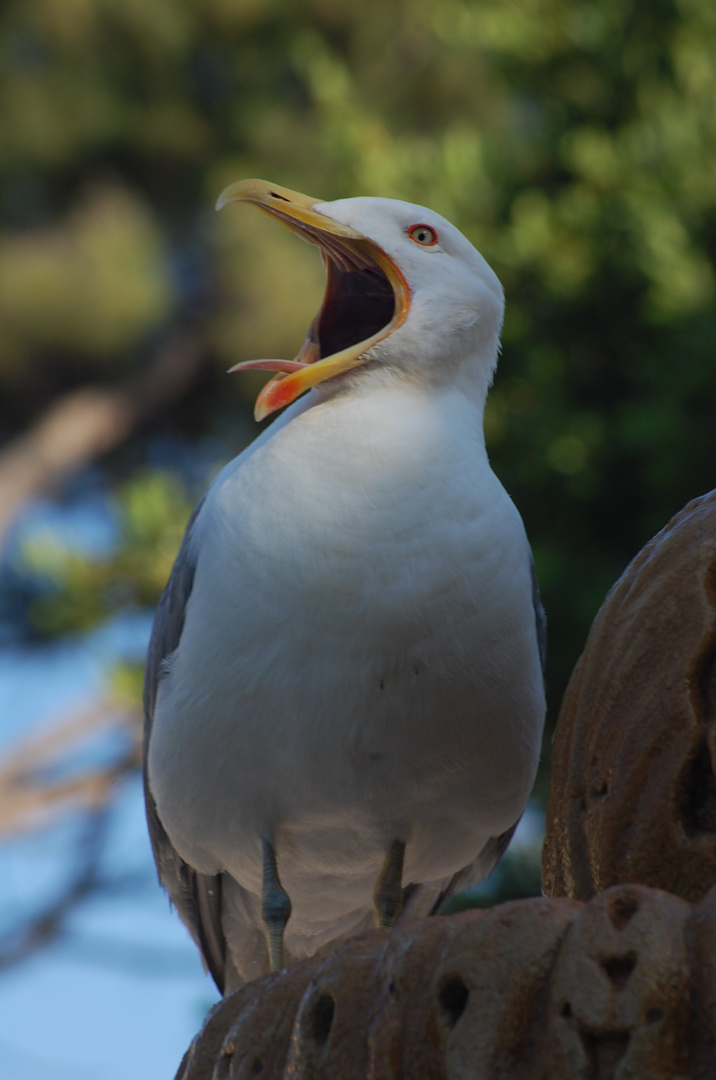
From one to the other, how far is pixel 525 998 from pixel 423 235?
153 centimetres

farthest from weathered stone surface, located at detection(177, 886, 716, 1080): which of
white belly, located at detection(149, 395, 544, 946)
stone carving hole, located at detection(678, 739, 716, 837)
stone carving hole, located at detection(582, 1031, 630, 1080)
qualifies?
white belly, located at detection(149, 395, 544, 946)

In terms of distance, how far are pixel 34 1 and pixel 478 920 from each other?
11.1 m

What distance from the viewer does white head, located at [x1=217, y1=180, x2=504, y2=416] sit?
7.66ft

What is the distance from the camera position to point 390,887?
2273 millimetres

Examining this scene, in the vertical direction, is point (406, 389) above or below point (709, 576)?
above

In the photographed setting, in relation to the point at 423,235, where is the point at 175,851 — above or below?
below

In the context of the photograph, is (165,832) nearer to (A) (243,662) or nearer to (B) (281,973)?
(A) (243,662)

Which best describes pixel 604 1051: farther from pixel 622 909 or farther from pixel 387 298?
pixel 387 298

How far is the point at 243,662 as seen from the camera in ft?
7.00

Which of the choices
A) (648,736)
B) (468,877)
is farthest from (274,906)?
(648,736)

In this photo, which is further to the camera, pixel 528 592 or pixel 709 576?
pixel 528 592

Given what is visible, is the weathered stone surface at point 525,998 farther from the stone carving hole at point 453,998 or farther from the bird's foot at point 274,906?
the bird's foot at point 274,906

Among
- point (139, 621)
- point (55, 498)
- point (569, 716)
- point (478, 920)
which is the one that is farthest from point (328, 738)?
point (55, 498)

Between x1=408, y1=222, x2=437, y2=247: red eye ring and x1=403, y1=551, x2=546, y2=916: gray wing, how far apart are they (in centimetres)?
66
